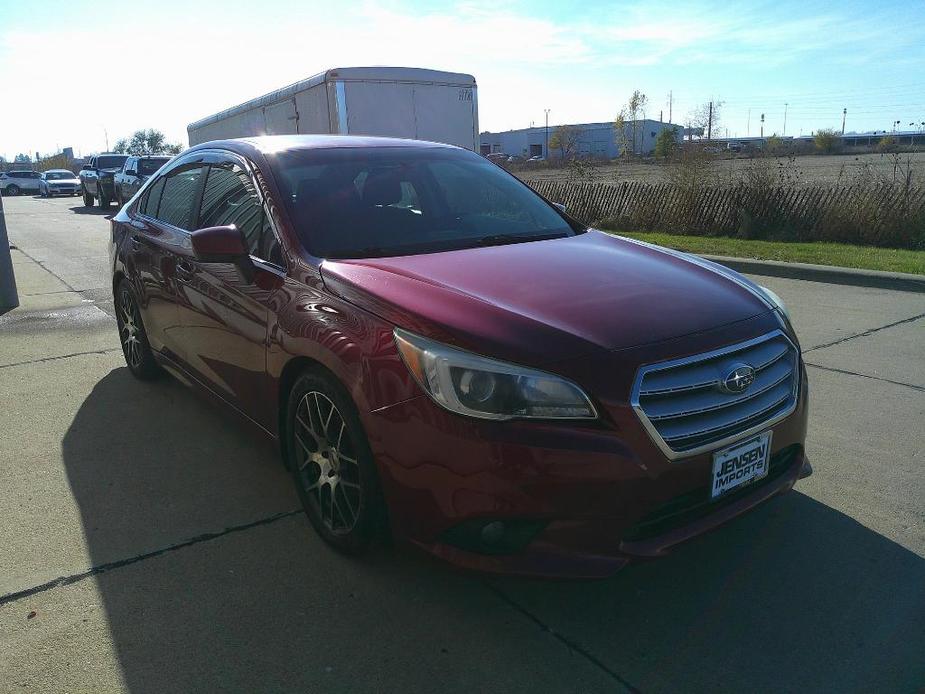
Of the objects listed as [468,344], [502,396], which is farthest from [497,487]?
[468,344]

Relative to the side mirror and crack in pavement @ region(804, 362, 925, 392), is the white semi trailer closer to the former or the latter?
crack in pavement @ region(804, 362, 925, 392)

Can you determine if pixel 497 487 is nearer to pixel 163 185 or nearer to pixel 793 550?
pixel 793 550

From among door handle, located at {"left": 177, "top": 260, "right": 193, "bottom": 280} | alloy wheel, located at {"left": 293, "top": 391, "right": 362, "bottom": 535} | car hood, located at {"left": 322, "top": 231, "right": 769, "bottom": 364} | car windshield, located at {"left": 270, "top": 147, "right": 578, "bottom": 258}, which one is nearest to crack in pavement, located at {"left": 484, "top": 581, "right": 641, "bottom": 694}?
alloy wheel, located at {"left": 293, "top": 391, "right": 362, "bottom": 535}

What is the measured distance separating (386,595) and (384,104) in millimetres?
11785

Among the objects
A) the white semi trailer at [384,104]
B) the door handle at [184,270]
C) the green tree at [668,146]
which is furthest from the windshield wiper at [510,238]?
the green tree at [668,146]

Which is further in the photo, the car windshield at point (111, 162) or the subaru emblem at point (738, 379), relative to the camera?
the car windshield at point (111, 162)

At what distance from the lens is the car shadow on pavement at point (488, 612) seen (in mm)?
2414

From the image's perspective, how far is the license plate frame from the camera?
101 inches

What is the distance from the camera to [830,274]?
30.8 feet

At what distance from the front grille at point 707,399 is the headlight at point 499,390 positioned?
21cm

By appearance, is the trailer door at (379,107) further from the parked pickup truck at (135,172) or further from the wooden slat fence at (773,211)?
the parked pickup truck at (135,172)

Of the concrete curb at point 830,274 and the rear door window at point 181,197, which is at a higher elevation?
the rear door window at point 181,197

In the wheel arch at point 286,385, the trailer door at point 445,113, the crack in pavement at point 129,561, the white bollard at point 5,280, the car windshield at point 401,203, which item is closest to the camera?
the crack in pavement at point 129,561

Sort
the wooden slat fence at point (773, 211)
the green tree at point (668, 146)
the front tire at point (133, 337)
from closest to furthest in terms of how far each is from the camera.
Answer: the front tire at point (133, 337) → the wooden slat fence at point (773, 211) → the green tree at point (668, 146)
